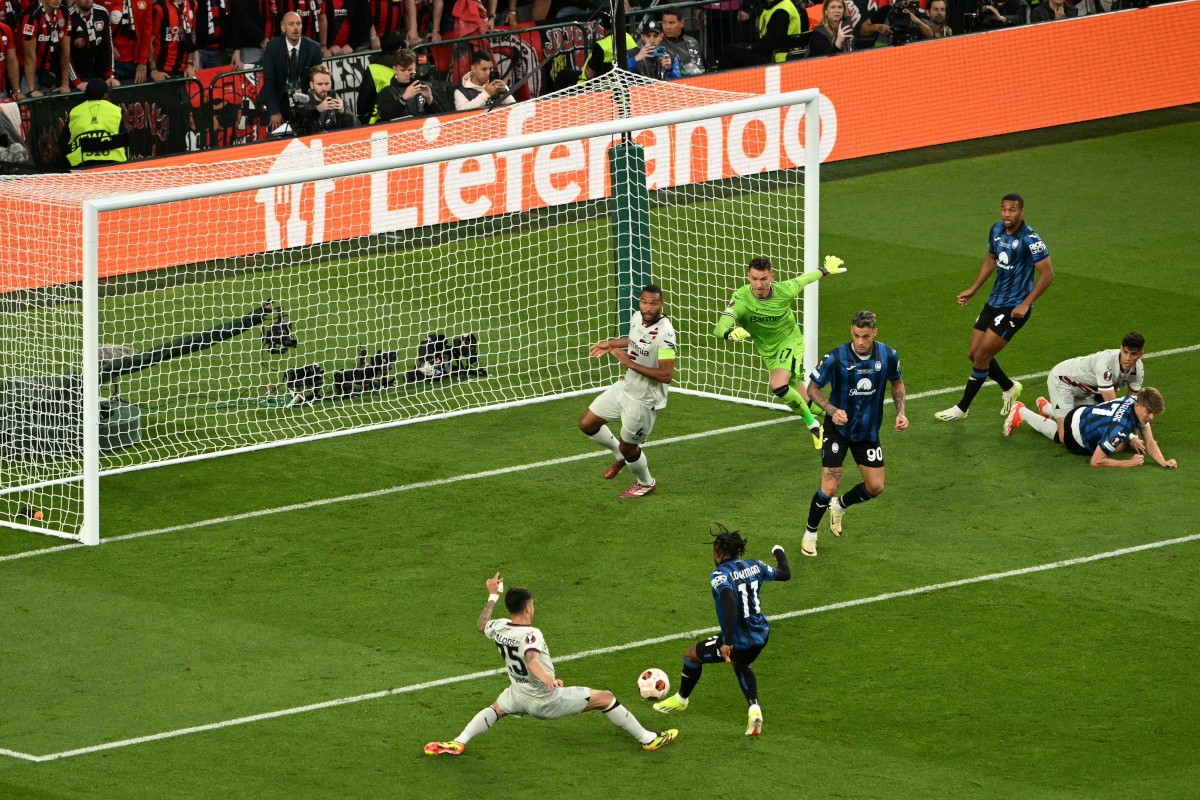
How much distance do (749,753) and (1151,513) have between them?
498 centimetres

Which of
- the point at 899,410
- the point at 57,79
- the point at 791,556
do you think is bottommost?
the point at 791,556

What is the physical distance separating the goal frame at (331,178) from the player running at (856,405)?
9.85ft

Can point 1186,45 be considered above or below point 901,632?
above

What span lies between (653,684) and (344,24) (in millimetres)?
14027

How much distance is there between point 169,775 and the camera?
10.1m

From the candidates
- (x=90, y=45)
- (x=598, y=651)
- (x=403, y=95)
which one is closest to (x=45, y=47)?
(x=90, y=45)

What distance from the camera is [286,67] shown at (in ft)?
66.8

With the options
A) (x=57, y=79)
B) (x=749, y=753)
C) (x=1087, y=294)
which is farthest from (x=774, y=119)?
(x=749, y=753)

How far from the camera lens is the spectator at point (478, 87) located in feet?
69.1

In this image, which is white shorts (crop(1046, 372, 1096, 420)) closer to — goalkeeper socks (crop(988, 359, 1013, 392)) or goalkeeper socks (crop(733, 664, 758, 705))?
goalkeeper socks (crop(988, 359, 1013, 392))

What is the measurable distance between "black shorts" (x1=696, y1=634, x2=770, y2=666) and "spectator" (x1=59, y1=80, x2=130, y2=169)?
12.0m

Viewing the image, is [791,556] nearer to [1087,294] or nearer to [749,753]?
[749,753]

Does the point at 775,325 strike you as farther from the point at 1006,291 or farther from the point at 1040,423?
the point at 1040,423

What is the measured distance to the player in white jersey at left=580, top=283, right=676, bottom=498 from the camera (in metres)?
13.6
